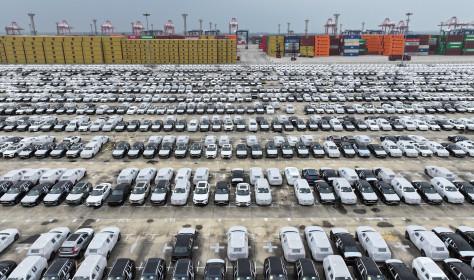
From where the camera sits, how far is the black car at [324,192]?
22.0 m

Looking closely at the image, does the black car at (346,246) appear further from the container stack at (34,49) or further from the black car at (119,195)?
the container stack at (34,49)

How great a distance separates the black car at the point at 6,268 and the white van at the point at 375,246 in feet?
60.8

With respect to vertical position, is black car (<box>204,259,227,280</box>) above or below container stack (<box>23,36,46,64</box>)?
below

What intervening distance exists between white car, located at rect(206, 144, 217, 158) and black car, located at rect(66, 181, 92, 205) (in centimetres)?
1138

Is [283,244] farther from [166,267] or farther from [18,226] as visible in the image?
[18,226]

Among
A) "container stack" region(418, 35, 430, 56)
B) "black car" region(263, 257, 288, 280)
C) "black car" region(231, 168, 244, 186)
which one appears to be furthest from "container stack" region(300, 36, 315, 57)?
"black car" region(263, 257, 288, 280)

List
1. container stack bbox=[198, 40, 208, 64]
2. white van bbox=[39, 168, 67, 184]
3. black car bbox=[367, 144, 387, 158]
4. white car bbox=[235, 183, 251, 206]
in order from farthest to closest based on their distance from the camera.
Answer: container stack bbox=[198, 40, 208, 64]
black car bbox=[367, 144, 387, 158]
white van bbox=[39, 168, 67, 184]
white car bbox=[235, 183, 251, 206]

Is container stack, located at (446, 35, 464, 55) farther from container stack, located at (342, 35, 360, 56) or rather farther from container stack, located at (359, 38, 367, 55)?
container stack, located at (342, 35, 360, 56)

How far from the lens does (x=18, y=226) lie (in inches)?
774

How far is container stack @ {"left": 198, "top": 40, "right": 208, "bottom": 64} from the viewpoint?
122331 millimetres

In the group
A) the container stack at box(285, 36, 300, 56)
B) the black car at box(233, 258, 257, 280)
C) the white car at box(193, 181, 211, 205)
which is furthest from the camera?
the container stack at box(285, 36, 300, 56)

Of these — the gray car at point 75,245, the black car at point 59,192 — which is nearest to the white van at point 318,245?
the gray car at point 75,245

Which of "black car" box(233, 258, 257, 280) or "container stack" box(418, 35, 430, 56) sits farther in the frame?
"container stack" box(418, 35, 430, 56)

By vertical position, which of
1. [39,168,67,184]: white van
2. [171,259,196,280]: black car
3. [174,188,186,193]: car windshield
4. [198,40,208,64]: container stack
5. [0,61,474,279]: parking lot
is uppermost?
[198,40,208,64]: container stack
